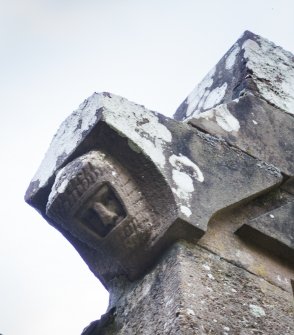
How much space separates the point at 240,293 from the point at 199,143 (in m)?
0.68

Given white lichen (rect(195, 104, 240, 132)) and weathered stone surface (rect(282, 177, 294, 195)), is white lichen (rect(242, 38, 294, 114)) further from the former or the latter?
weathered stone surface (rect(282, 177, 294, 195))

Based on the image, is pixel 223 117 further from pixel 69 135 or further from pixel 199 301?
pixel 199 301

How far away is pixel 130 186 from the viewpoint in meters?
2.34

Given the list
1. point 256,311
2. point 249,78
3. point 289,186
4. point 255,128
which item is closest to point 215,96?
point 249,78

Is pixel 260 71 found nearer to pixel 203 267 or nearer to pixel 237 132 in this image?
pixel 237 132

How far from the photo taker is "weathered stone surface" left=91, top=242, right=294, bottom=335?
6.50 ft

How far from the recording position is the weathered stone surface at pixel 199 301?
1.98m

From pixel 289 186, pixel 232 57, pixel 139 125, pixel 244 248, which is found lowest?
pixel 289 186

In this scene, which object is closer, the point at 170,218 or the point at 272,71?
the point at 170,218

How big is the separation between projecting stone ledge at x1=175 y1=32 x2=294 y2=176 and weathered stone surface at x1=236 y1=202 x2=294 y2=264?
32cm

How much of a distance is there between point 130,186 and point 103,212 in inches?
5.7

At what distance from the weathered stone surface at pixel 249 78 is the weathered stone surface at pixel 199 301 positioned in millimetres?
1144

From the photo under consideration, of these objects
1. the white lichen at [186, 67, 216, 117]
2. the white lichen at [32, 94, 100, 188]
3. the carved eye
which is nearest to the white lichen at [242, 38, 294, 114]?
the white lichen at [186, 67, 216, 117]

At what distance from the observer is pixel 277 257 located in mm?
2480
